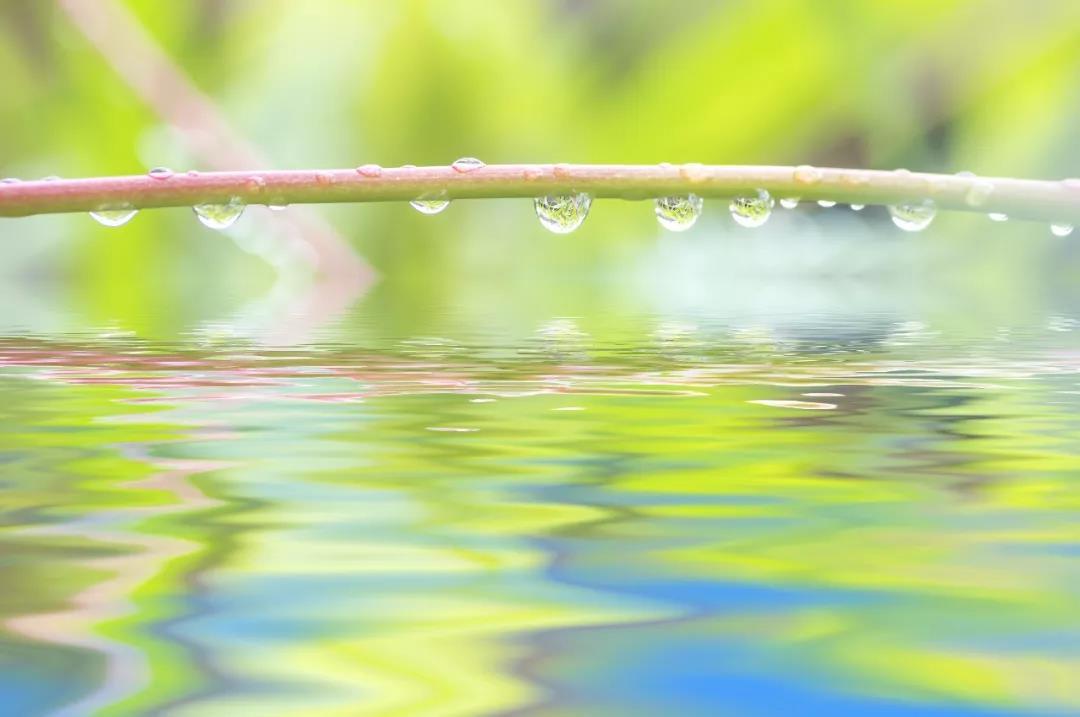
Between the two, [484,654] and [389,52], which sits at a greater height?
[389,52]

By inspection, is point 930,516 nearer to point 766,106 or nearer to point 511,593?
point 511,593

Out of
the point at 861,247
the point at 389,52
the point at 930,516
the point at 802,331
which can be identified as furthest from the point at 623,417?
the point at 861,247

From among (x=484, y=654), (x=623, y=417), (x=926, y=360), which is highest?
(x=926, y=360)

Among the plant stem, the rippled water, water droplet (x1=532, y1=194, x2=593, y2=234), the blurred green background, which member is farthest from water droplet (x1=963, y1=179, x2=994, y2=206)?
the blurred green background

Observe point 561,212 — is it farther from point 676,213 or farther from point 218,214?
point 218,214

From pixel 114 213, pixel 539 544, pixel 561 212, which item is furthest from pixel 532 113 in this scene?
pixel 539 544

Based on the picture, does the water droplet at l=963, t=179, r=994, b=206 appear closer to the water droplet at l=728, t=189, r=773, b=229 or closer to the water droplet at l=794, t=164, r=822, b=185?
the water droplet at l=794, t=164, r=822, b=185
